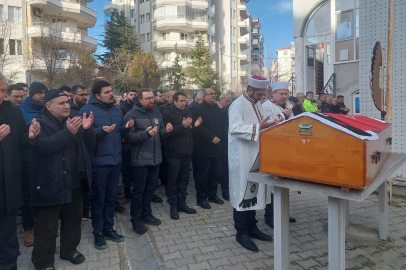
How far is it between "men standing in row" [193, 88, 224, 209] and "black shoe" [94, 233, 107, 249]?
2182 mm

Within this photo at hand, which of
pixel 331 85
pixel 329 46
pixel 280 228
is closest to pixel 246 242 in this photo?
pixel 280 228

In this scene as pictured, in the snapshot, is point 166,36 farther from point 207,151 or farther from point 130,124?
point 130,124

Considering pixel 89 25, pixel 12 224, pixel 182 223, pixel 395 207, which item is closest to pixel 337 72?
pixel 395 207

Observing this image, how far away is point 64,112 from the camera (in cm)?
365

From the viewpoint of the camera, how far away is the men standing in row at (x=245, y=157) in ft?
13.2

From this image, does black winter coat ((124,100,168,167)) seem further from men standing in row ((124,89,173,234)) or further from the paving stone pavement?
the paving stone pavement

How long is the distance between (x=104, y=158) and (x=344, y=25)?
16144 millimetres

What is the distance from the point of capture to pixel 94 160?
4.22 meters

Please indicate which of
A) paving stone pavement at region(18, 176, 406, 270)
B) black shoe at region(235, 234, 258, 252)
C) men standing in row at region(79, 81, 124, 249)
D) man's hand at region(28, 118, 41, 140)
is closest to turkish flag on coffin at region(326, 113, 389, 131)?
paving stone pavement at region(18, 176, 406, 270)

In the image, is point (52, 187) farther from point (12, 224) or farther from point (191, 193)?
point (191, 193)

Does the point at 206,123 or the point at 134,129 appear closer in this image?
the point at 134,129

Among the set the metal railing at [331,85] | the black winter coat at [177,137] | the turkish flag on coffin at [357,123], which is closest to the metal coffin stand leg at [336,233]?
the turkish flag on coffin at [357,123]

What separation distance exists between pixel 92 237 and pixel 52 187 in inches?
58.3

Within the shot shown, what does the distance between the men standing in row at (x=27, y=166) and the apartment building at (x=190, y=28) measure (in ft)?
111
